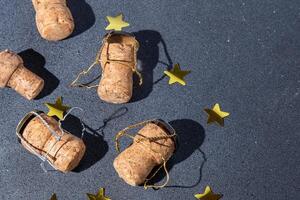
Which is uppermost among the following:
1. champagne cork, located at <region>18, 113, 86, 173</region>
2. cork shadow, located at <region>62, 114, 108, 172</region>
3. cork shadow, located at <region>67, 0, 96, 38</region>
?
cork shadow, located at <region>67, 0, 96, 38</region>

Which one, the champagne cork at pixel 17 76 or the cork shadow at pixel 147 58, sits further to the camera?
the cork shadow at pixel 147 58

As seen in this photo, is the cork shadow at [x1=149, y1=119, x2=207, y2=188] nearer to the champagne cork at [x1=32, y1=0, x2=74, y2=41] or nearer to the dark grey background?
the dark grey background

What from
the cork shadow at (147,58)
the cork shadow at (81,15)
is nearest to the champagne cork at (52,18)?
the cork shadow at (81,15)

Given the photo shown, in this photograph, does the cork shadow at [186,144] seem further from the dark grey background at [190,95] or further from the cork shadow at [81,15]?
the cork shadow at [81,15]

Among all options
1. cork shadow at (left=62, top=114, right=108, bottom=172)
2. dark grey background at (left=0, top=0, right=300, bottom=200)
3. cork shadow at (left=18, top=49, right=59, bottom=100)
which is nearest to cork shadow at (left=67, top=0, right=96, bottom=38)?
dark grey background at (left=0, top=0, right=300, bottom=200)

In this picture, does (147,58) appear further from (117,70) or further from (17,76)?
(17,76)
